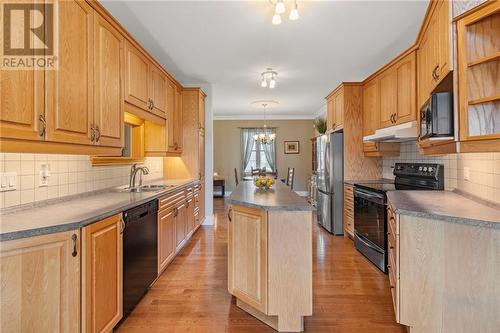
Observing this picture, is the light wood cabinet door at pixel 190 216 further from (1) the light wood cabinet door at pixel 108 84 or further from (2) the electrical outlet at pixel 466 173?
(2) the electrical outlet at pixel 466 173

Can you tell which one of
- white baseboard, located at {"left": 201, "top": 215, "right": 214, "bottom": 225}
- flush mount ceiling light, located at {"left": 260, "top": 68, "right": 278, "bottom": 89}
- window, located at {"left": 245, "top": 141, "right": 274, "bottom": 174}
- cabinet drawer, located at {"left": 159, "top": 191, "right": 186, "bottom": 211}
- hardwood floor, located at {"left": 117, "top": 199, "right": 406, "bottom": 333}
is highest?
flush mount ceiling light, located at {"left": 260, "top": 68, "right": 278, "bottom": 89}

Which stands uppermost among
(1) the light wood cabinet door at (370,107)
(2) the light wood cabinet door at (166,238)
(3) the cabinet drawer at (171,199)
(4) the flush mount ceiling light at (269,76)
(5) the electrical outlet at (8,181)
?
(4) the flush mount ceiling light at (269,76)

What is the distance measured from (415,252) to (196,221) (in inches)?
130

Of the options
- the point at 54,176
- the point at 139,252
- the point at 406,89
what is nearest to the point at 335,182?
the point at 406,89

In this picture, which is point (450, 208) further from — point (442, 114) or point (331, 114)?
point (331, 114)

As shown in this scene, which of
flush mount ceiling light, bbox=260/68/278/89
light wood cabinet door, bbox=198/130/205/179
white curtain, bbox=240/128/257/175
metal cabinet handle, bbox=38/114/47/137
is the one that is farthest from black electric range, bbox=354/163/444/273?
white curtain, bbox=240/128/257/175

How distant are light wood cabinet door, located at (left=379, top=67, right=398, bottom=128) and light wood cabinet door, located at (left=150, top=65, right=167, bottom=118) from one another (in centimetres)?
297

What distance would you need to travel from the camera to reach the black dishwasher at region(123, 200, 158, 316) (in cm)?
209

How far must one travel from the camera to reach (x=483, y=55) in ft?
5.51

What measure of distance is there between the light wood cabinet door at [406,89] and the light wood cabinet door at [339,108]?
974 mm

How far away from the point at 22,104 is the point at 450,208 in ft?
8.93

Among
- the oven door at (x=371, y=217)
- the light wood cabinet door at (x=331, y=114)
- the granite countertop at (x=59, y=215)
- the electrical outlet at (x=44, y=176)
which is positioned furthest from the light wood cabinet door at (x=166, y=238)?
the light wood cabinet door at (x=331, y=114)

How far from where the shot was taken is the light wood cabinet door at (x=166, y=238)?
2.77m

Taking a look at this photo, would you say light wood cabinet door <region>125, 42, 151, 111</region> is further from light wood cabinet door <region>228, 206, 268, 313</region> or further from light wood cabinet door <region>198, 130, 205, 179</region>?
light wood cabinet door <region>198, 130, 205, 179</region>
